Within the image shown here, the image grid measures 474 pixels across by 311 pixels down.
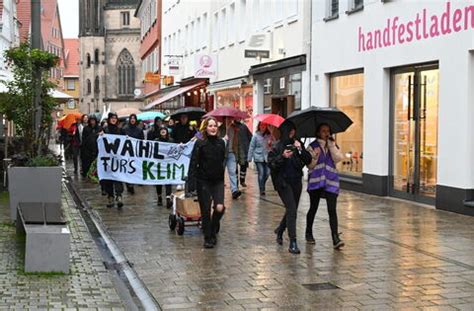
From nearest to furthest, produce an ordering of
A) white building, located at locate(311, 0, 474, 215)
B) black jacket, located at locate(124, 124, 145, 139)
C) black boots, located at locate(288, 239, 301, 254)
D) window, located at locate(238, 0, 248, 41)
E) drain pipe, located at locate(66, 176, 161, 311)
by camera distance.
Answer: drain pipe, located at locate(66, 176, 161, 311)
black boots, located at locate(288, 239, 301, 254)
white building, located at locate(311, 0, 474, 215)
black jacket, located at locate(124, 124, 145, 139)
window, located at locate(238, 0, 248, 41)

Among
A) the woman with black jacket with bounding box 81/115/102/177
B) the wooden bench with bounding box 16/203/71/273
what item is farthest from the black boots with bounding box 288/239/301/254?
the woman with black jacket with bounding box 81/115/102/177

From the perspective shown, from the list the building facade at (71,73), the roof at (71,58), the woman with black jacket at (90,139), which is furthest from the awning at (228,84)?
the roof at (71,58)

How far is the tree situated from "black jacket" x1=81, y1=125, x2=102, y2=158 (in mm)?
6733

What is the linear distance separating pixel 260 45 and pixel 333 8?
5.23 m

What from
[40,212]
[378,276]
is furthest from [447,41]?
[40,212]

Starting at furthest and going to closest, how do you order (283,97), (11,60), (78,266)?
(283,97) → (11,60) → (78,266)

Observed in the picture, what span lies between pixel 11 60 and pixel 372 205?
24.5 ft

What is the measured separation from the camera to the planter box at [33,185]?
1275 centimetres

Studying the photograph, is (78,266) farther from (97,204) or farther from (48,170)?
(97,204)

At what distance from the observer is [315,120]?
1095 cm

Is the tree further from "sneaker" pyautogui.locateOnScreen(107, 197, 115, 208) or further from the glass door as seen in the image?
the glass door

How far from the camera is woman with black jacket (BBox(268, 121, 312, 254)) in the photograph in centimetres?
1052

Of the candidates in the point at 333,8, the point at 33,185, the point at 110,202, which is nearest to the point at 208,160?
the point at 33,185

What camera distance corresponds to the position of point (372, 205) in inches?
639
